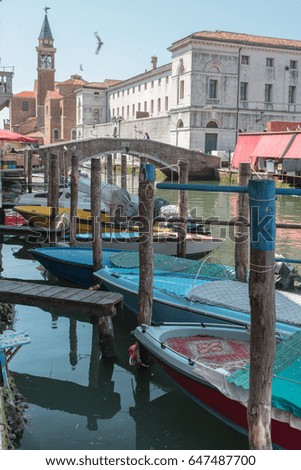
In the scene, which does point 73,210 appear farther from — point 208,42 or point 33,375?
point 208,42

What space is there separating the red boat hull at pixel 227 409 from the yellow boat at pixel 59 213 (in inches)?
293

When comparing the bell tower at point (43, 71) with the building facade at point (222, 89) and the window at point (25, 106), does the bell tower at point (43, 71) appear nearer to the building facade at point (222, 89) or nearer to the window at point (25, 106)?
the window at point (25, 106)

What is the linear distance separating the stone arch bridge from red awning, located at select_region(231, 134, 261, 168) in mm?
1715

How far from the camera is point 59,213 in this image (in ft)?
42.8

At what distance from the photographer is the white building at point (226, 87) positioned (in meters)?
36.0

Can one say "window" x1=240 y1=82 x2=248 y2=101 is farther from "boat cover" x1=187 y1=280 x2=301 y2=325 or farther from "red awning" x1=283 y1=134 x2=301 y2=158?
"boat cover" x1=187 y1=280 x2=301 y2=325

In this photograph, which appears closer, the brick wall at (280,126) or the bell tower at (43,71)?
the brick wall at (280,126)

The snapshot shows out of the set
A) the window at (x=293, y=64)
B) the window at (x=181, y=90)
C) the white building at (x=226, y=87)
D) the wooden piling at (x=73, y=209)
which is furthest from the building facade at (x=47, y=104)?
the wooden piling at (x=73, y=209)

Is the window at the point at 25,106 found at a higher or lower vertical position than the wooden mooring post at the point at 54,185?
higher

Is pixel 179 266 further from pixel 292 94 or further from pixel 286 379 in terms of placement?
pixel 292 94

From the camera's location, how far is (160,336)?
5621 millimetres

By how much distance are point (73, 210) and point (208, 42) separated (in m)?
28.0
